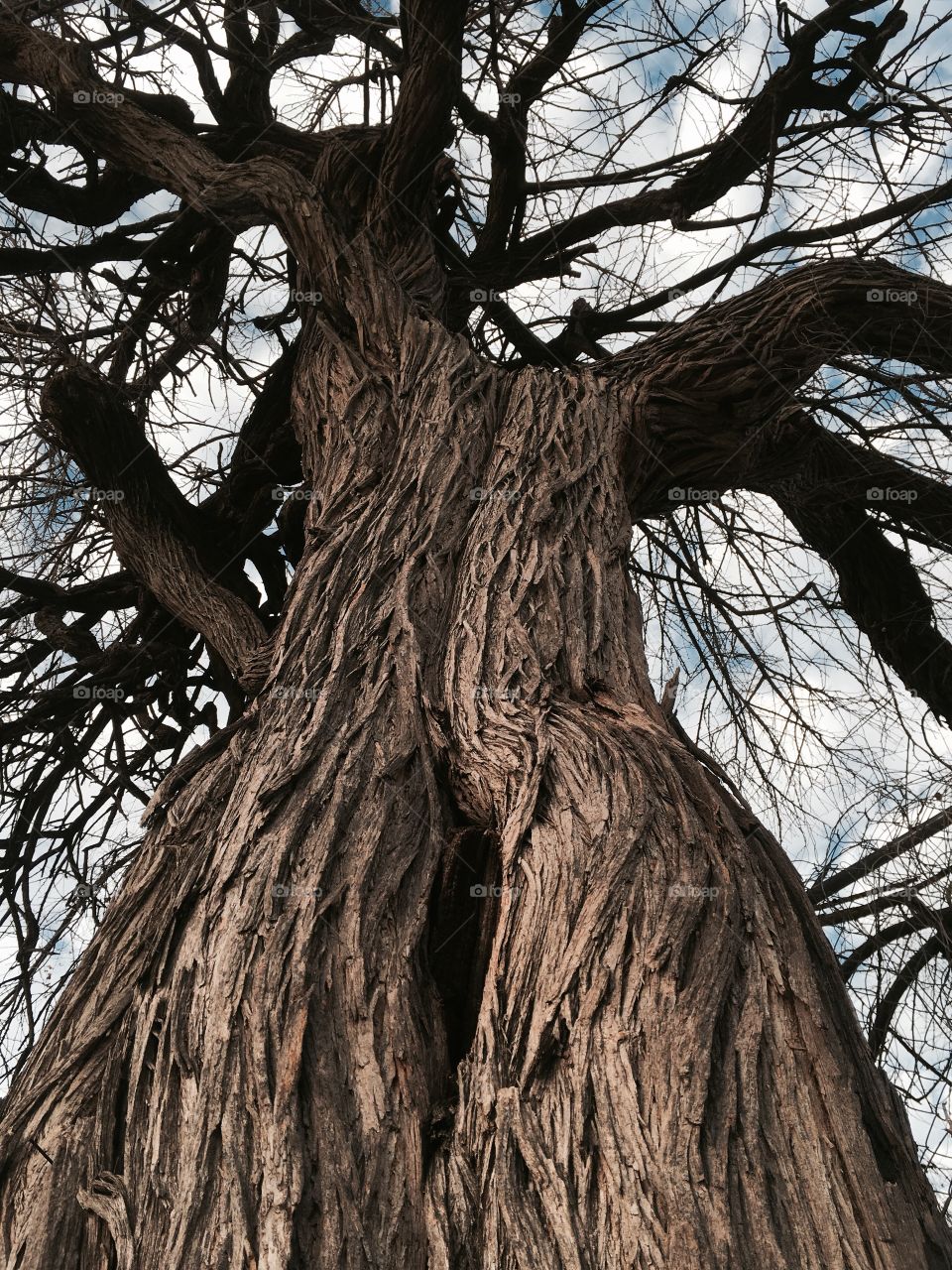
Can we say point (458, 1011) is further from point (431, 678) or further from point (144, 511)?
point (144, 511)

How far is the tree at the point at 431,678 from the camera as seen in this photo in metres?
1.50

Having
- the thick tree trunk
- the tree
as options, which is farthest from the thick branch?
the thick tree trunk

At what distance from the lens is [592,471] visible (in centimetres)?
322

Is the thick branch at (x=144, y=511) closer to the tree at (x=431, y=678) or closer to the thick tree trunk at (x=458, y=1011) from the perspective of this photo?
the tree at (x=431, y=678)

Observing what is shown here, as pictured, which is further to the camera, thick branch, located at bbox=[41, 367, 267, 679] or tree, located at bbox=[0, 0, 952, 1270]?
thick branch, located at bbox=[41, 367, 267, 679]

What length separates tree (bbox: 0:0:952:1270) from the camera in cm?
150

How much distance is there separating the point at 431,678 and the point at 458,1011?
2.53 feet

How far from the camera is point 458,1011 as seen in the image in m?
1.98

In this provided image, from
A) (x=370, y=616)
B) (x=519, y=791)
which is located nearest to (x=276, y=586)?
(x=370, y=616)

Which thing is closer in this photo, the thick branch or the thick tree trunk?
the thick tree trunk

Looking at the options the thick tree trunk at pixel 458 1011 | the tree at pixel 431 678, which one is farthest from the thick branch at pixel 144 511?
the thick tree trunk at pixel 458 1011

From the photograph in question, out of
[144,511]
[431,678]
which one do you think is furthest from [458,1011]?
[144,511]

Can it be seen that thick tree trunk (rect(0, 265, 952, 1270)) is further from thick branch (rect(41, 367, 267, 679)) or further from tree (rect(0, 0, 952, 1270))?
thick branch (rect(41, 367, 267, 679))

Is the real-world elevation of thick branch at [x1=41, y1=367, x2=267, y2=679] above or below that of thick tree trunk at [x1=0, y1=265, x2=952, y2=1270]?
above
